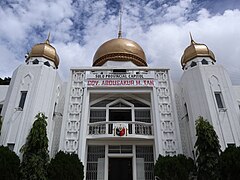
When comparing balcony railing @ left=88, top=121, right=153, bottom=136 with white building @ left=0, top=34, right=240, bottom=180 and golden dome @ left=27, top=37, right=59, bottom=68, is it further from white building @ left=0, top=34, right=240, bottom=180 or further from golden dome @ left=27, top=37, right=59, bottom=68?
golden dome @ left=27, top=37, right=59, bottom=68

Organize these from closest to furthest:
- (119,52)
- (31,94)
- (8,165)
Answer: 1. (8,165)
2. (31,94)
3. (119,52)

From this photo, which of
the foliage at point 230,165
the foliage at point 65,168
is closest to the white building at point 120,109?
the foliage at point 65,168

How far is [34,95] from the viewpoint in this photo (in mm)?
A: 13047

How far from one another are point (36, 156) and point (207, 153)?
766 centimetres

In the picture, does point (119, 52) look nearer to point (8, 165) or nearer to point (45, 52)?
point (45, 52)

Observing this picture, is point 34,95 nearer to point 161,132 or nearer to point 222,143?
point 161,132

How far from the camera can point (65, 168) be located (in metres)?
10.5

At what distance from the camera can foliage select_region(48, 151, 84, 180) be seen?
10.3 m

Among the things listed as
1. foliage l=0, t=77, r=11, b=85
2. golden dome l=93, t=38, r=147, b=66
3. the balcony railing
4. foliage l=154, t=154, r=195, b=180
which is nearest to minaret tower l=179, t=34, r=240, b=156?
foliage l=154, t=154, r=195, b=180

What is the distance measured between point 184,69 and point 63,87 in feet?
27.6

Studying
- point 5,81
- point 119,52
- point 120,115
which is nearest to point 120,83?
point 120,115

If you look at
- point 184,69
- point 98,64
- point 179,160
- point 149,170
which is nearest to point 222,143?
point 179,160

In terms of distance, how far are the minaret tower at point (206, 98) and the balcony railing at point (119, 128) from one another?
2254mm

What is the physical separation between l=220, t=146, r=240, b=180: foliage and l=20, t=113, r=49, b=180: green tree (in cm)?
783
